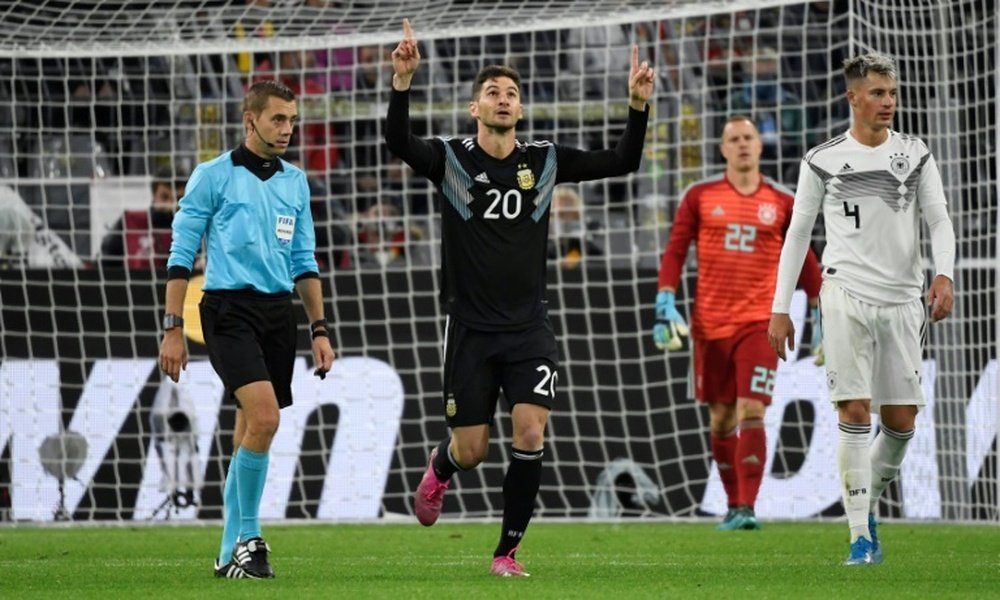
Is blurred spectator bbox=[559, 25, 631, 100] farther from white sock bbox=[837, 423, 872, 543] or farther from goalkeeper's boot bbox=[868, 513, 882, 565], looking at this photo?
white sock bbox=[837, 423, 872, 543]

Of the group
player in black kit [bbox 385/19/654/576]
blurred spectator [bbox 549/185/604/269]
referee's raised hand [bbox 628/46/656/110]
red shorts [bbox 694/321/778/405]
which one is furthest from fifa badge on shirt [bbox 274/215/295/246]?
blurred spectator [bbox 549/185/604/269]

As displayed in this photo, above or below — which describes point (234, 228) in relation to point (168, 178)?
below

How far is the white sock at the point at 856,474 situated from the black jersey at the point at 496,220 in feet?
4.64

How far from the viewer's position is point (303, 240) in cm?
759

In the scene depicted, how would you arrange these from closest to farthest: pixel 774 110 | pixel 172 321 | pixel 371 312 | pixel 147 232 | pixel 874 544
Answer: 1. pixel 172 321
2. pixel 874 544
3. pixel 371 312
4. pixel 147 232
5. pixel 774 110

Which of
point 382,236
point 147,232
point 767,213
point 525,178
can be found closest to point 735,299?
point 767,213

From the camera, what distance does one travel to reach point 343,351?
12.2 metres

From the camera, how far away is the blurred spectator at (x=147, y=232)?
42.0ft

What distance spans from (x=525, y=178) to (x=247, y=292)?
4.14ft

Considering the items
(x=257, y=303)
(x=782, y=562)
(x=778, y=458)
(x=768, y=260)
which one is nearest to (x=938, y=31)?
(x=768, y=260)

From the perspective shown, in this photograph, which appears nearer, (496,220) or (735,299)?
(496,220)

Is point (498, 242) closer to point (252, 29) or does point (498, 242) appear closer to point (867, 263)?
point (867, 263)

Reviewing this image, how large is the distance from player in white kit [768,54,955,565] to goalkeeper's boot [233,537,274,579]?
2338mm

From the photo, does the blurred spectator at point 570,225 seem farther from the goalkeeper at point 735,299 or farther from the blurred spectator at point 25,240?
the blurred spectator at point 25,240
